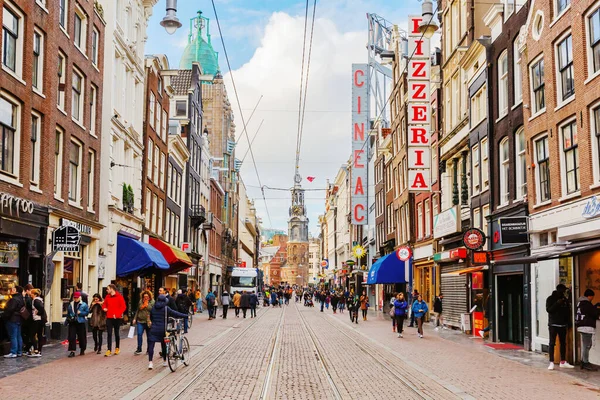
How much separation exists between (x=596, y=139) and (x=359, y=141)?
48.6 metres

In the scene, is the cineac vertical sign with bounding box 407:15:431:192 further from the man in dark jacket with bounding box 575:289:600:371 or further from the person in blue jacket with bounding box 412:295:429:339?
the man in dark jacket with bounding box 575:289:600:371

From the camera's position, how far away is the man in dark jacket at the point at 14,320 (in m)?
18.1

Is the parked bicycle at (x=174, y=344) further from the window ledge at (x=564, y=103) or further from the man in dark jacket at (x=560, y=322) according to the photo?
the window ledge at (x=564, y=103)

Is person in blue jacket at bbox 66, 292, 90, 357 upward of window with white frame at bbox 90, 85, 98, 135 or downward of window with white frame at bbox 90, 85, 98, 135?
downward

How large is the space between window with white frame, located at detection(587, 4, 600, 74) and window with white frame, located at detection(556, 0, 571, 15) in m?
1.59

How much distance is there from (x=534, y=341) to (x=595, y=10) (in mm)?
9500

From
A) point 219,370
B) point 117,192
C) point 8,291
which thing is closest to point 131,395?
point 219,370

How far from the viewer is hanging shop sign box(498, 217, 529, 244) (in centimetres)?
2211

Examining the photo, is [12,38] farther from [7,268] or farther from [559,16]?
[559,16]

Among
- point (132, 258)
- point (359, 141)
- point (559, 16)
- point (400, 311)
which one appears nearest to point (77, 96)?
point (132, 258)

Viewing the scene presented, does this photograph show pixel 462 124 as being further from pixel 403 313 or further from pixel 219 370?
pixel 219 370

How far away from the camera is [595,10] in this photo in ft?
58.3

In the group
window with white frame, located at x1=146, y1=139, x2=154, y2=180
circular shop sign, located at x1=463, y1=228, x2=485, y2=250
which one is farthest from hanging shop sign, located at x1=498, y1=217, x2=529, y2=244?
window with white frame, located at x1=146, y1=139, x2=154, y2=180

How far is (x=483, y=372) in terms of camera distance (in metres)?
16.5
